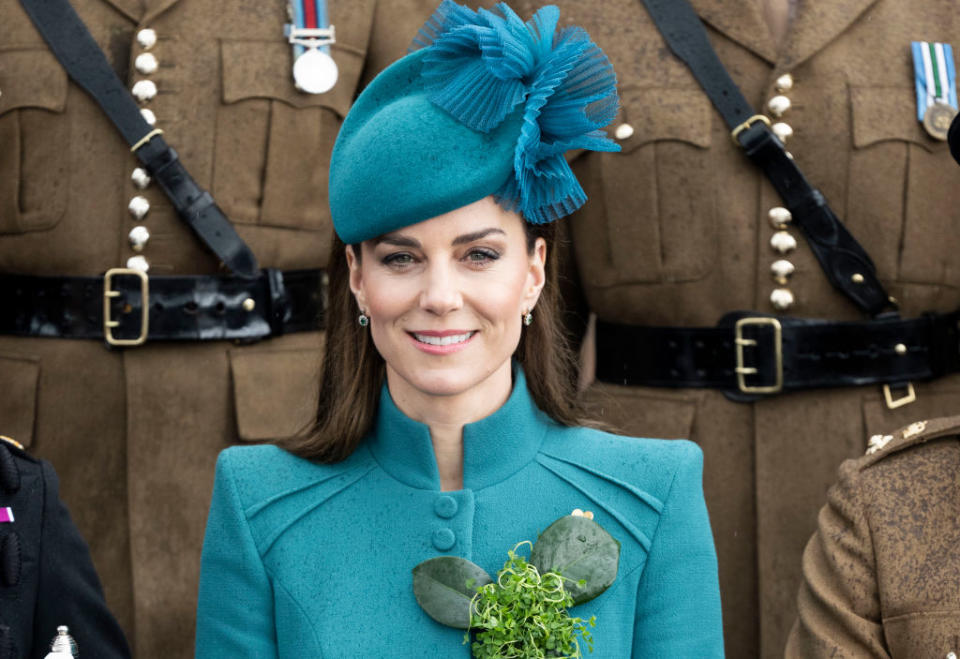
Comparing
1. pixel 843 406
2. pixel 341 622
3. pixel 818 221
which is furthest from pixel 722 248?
pixel 341 622

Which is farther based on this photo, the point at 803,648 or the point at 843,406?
the point at 843,406

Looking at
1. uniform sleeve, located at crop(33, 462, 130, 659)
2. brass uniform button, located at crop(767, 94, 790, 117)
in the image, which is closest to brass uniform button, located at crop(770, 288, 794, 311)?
brass uniform button, located at crop(767, 94, 790, 117)

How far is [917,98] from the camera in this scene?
11.7ft

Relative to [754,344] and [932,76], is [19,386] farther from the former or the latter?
[932,76]

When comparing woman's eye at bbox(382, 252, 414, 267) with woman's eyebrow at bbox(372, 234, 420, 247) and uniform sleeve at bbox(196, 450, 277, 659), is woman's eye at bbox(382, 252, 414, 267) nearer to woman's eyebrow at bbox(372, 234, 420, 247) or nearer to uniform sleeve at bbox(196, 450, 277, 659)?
woman's eyebrow at bbox(372, 234, 420, 247)

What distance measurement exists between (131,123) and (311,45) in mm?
445

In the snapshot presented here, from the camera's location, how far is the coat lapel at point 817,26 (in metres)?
3.54

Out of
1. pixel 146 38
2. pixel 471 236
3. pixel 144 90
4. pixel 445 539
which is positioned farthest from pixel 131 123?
pixel 445 539

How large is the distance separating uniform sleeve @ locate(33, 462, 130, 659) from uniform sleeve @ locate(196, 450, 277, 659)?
0.20m

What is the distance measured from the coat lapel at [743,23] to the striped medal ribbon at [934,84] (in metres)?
0.32

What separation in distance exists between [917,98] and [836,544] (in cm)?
124

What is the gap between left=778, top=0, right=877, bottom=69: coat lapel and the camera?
139 inches

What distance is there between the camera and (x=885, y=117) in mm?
3523

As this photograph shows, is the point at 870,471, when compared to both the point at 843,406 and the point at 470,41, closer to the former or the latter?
the point at 843,406
